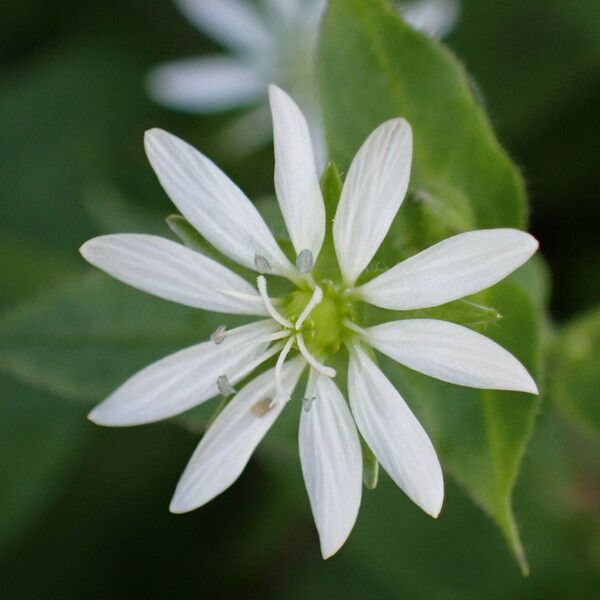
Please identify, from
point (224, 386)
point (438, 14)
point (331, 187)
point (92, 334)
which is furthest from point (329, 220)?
point (438, 14)

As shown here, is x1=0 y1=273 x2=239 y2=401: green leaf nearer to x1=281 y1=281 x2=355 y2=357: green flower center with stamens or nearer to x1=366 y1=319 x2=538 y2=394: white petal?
x1=281 y1=281 x2=355 y2=357: green flower center with stamens

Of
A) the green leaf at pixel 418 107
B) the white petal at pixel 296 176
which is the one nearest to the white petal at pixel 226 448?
the white petal at pixel 296 176

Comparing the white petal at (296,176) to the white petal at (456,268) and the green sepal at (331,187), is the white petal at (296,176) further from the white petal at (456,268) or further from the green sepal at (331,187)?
the white petal at (456,268)

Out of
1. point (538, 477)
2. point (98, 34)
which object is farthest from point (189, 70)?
point (538, 477)

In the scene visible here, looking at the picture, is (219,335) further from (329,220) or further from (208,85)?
(208,85)

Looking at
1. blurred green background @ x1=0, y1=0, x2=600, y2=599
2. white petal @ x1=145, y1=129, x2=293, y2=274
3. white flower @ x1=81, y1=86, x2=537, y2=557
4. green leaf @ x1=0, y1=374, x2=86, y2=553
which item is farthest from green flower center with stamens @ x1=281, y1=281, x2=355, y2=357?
green leaf @ x1=0, y1=374, x2=86, y2=553

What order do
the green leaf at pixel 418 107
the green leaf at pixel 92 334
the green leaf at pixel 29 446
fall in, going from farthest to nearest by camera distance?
the green leaf at pixel 29 446 → the green leaf at pixel 92 334 → the green leaf at pixel 418 107
